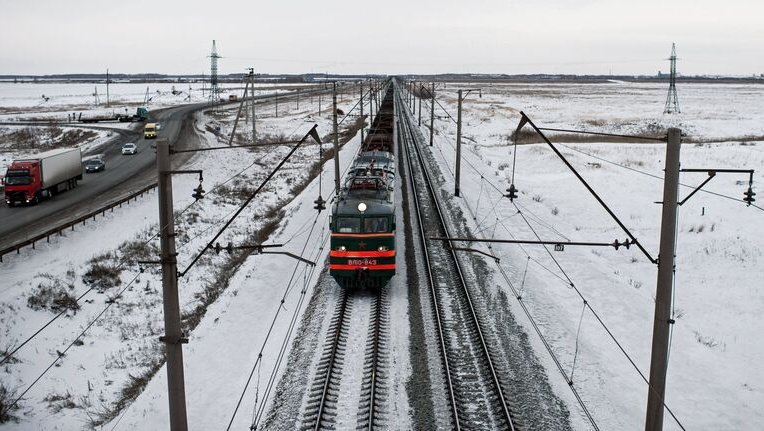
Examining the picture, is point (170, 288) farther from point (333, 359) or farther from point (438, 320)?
point (438, 320)

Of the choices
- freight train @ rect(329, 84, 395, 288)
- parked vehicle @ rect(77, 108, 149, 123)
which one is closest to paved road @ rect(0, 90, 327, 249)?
freight train @ rect(329, 84, 395, 288)

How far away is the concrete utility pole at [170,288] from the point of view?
10.2 m

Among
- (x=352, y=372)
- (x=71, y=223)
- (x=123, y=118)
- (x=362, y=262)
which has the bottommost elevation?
(x=352, y=372)

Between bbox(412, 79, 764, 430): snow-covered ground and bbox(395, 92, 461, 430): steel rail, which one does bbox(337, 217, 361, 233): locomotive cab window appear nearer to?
bbox(395, 92, 461, 430): steel rail

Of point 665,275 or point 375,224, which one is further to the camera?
point 375,224

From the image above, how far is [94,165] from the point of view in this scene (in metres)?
50.5

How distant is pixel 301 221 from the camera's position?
3152 cm

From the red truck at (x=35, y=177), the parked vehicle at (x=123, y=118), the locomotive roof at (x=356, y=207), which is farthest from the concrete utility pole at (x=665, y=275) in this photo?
the parked vehicle at (x=123, y=118)

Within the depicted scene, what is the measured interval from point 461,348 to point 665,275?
732 centimetres

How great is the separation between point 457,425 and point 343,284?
831cm

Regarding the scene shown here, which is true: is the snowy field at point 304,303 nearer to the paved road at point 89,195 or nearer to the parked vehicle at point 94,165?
the paved road at point 89,195

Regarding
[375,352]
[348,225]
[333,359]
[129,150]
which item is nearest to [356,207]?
[348,225]

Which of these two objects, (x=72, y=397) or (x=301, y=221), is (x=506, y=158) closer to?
(x=301, y=221)

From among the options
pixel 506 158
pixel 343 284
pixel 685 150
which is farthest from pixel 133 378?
pixel 685 150
